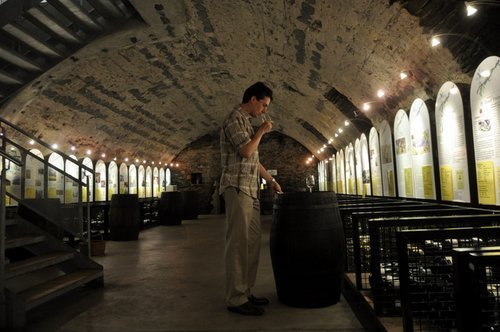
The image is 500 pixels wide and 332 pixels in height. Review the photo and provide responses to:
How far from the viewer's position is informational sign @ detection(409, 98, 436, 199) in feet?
15.6

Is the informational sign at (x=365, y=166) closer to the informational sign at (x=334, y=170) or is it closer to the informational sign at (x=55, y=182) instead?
the informational sign at (x=334, y=170)

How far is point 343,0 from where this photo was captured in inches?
179

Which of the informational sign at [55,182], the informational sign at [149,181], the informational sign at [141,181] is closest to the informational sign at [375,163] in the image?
the informational sign at [55,182]

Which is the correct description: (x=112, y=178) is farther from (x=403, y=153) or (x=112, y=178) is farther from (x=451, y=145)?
(x=451, y=145)

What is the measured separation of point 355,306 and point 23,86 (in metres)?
6.31

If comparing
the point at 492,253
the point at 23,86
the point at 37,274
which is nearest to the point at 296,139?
the point at 23,86

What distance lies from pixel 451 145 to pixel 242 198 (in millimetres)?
2745

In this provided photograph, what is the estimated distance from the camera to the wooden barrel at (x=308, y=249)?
2744 mm

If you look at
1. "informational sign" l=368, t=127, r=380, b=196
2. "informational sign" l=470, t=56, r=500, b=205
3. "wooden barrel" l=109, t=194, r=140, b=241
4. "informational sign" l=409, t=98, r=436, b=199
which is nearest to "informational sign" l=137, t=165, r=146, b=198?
"wooden barrel" l=109, t=194, r=140, b=241

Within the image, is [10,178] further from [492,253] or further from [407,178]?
[407,178]

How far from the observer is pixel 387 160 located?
6582mm

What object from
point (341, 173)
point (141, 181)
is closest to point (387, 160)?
point (341, 173)

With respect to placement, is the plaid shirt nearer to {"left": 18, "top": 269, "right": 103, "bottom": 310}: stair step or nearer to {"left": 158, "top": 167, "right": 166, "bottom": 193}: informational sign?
{"left": 18, "top": 269, "right": 103, "bottom": 310}: stair step

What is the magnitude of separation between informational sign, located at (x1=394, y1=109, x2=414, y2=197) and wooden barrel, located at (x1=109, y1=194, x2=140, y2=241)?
17.6 feet
